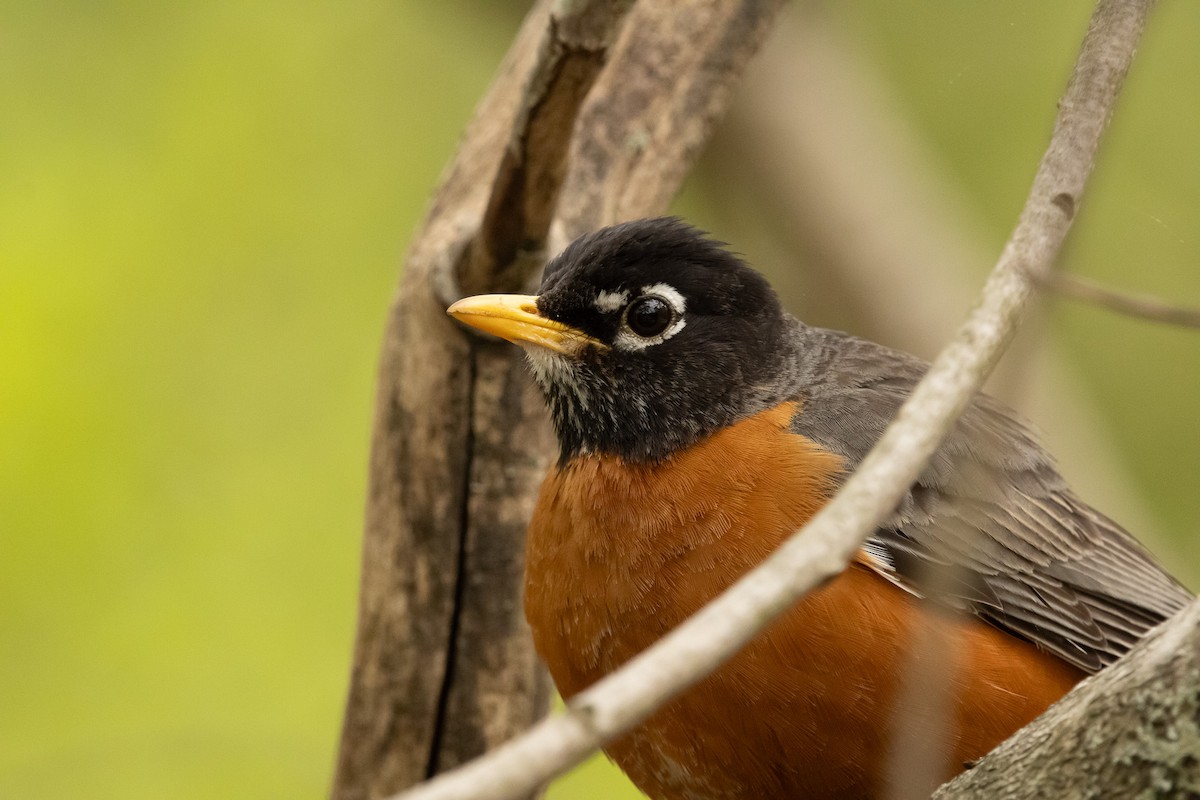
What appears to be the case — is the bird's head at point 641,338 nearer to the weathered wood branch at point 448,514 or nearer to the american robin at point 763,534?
the american robin at point 763,534

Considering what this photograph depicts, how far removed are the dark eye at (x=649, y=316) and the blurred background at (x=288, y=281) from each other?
2045mm

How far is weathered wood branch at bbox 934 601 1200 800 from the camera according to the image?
7.44 ft

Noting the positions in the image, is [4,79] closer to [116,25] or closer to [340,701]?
[116,25]

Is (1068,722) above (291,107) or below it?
below

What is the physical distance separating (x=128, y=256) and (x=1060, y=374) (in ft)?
16.9

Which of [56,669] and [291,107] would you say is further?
[291,107]

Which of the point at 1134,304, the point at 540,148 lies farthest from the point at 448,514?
the point at 1134,304

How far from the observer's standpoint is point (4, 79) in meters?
7.25

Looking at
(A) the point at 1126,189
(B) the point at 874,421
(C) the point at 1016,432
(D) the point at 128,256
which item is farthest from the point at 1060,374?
(D) the point at 128,256

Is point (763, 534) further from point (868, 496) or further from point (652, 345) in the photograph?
point (868, 496)

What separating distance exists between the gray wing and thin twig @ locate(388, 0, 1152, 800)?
1494 millimetres

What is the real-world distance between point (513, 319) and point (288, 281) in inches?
154

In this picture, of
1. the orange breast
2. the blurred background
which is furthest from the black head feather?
the blurred background

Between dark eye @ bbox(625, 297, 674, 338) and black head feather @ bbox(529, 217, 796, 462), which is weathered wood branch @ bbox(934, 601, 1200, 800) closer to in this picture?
black head feather @ bbox(529, 217, 796, 462)
